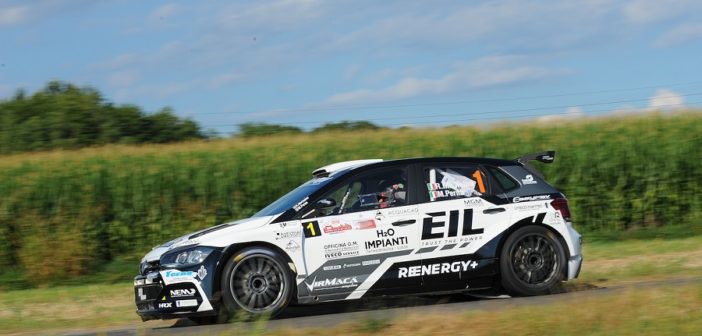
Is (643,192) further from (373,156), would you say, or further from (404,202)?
(404,202)

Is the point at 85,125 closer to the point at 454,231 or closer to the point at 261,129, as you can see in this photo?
the point at 261,129

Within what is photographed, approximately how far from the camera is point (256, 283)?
1007 cm

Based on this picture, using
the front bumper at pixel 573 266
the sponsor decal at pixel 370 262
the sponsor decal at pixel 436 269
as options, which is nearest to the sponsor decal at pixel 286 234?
the sponsor decal at pixel 370 262

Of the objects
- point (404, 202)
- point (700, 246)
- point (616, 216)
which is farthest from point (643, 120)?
point (404, 202)

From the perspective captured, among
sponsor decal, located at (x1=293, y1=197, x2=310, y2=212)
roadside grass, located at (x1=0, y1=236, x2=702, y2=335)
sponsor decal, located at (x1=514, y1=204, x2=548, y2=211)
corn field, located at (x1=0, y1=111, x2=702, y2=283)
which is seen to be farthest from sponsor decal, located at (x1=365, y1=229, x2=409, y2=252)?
corn field, located at (x1=0, y1=111, x2=702, y2=283)

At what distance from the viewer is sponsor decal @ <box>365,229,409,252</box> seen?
406 inches

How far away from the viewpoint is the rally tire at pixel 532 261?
10.6m

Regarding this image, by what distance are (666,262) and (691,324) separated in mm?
6982

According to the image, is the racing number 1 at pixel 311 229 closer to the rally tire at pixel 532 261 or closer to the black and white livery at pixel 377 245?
the black and white livery at pixel 377 245

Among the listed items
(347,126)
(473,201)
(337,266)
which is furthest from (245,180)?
(337,266)

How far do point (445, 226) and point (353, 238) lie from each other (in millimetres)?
1019

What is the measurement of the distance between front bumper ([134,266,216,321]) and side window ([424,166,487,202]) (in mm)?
2663

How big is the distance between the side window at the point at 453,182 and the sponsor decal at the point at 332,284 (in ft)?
4.14

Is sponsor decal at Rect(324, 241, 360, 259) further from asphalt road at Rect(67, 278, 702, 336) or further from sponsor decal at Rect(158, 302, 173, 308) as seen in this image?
sponsor decal at Rect(158, 302, 173, 308)
